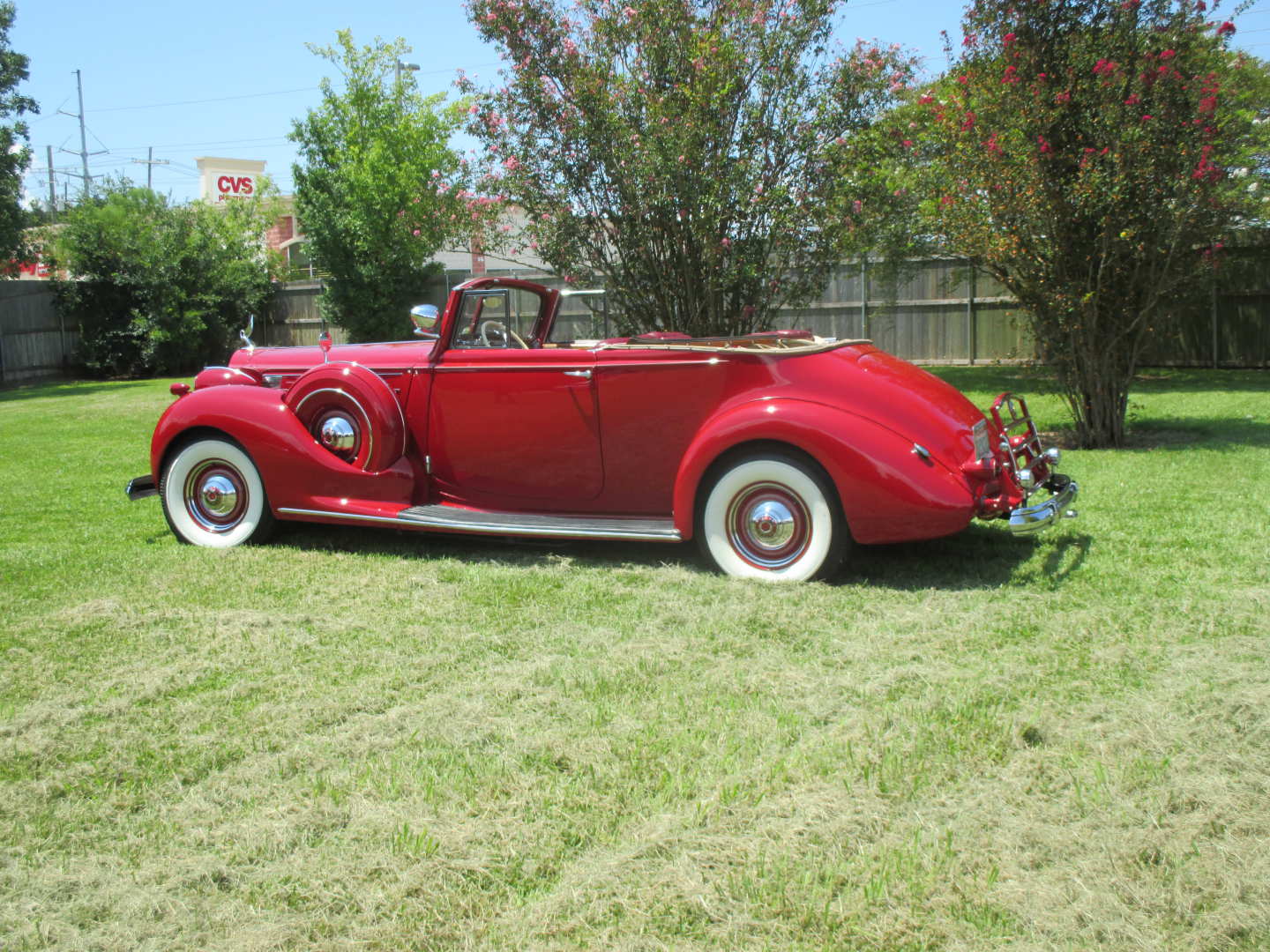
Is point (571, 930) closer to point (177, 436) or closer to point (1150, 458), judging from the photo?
point (177, 436)

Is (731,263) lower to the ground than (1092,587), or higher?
higher

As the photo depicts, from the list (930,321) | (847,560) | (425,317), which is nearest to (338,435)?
(425,317)

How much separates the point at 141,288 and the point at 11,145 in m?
3.62

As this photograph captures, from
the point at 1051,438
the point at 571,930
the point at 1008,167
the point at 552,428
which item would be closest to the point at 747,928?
the point at 571,930

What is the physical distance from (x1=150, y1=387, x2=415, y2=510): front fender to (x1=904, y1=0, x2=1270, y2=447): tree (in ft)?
19.7

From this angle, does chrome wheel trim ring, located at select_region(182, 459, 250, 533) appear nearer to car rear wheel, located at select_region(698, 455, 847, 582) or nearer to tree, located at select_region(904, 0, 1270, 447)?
car rear wheel, located at select_region(698, 455, 847, 582)

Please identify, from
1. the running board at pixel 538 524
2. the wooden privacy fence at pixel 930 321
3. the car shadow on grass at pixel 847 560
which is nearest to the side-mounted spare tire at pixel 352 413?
the running board at pixel 538 524

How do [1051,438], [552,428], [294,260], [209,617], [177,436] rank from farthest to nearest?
1. [294,260]
2. [1051,438]
3. [177,436]
4. [552,428]
5. [209,617]

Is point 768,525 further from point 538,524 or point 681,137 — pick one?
point 681,137

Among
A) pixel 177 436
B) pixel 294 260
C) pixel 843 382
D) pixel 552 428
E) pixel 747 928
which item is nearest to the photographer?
pixel 747 928

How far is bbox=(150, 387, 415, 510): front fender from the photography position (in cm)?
613

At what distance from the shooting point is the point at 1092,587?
16.5 ft

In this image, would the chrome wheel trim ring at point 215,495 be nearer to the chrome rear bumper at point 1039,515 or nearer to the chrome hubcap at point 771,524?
the chrome hubcap at point 771,524

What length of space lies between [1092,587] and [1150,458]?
172 inches
